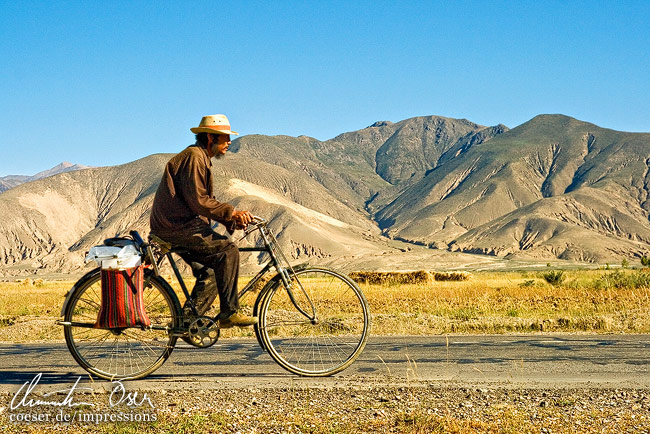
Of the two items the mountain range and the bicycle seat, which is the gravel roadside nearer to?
the bicycle seat

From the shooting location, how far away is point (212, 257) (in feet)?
20.0

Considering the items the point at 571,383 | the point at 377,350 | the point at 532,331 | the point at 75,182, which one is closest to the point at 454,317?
the point at 532,331

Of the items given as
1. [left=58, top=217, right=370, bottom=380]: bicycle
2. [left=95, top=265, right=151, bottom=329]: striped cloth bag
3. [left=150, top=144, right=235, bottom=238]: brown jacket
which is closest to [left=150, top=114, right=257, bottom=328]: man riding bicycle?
[left=150, top=144, right=235, bottom=238]: brown jacket

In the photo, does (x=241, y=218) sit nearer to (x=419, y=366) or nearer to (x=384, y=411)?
(x=384, y=411)

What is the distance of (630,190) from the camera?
561 ft

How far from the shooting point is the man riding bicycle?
6027 mm

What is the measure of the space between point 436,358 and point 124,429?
3.94 meters

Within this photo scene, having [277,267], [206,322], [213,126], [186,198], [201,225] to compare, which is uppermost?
[213,126]

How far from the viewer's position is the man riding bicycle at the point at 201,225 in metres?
6.03

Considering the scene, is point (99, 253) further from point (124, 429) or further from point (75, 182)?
point (75, 182)

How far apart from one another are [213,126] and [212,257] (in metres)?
1.18

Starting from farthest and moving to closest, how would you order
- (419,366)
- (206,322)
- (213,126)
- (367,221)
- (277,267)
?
(367,221)
(419,366)
(277,267)
(213,126)
(206,322)

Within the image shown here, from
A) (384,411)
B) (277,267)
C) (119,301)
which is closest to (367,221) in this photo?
(277,267)

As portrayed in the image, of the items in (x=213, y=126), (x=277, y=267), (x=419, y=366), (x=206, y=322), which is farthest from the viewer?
(x=419, y=366)
